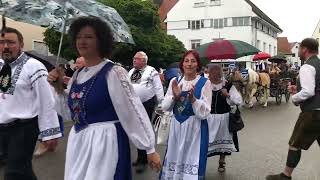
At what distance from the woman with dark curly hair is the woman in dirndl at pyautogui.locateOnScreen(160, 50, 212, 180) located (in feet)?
6.99

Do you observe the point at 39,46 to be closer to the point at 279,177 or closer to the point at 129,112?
the point at 279,177

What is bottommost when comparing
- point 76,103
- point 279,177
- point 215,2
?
Result: point 279,177

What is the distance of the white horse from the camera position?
20.4 metres

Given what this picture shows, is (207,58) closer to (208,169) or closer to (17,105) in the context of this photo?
(208,169)

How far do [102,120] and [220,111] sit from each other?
4155 mm

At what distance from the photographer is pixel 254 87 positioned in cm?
2067

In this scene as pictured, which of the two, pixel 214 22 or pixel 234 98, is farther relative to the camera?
pixel 214 22

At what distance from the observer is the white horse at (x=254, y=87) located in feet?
66.9

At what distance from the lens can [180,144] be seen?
6176 millimetres

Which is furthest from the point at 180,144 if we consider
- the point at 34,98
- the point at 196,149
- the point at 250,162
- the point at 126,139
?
the point at 250,162

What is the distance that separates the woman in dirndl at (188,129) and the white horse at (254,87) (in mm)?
13628

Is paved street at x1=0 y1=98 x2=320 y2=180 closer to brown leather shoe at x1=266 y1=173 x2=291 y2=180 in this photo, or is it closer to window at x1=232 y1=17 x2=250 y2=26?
brown leather shoe at x1=266 y1=173 x2=291 y2=180

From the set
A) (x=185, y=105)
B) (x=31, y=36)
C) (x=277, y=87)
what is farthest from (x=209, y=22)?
(x=185, y=105)

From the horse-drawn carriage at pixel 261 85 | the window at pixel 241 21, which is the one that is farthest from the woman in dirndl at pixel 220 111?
the window at pixel 241 21
